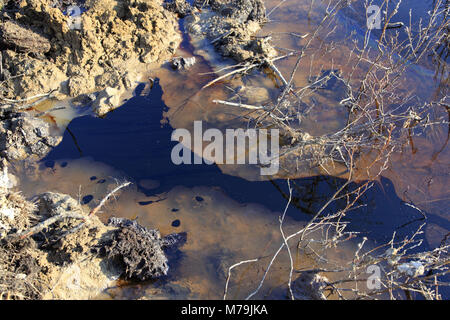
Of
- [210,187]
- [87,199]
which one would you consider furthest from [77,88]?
[210,187]

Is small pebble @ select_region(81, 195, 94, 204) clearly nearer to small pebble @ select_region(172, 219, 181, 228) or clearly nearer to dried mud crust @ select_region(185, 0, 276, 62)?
small pebble @ select_region(172, 219, 181, 228)

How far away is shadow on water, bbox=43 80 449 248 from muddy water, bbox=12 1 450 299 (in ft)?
0.05

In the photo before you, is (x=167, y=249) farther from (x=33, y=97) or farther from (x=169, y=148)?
(x=33, y=97)

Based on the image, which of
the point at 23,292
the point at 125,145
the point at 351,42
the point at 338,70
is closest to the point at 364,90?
the point at 338,70

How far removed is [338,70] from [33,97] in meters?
4.95

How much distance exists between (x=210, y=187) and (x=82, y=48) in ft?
10.4

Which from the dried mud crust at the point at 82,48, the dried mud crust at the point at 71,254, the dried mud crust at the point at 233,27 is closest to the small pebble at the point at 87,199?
the dried mud crust at the point at 71,254

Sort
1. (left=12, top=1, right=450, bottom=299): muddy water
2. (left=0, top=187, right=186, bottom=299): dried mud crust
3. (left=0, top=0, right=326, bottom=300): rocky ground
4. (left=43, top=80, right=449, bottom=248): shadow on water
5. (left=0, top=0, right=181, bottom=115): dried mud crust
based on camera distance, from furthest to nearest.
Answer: (left=0, top=0, right=181, bottom=115): dried mud crust, (left=43, top=80, right=449, bottom=248): shadow on water, (left=12, top=1, right=450, bottom=299): muddy water, (left=0, top=0, right=326, bottom=300): rocky ground, (left=0, top=187, right=186, bottom=299): dried mud crust

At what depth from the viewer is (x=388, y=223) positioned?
13.6ft

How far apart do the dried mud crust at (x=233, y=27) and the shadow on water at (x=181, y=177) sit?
186cm

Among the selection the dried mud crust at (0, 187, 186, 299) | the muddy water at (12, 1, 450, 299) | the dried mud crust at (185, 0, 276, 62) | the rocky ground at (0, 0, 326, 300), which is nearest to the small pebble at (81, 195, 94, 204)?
the muddy water at (12, 1, 450, 299)

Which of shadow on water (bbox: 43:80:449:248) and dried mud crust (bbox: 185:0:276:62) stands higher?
dried mud crust (bbox: 185:0:276:62)

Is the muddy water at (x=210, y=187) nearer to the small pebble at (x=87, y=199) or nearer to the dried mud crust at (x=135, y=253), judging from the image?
the small pebble at (x=87, y=199)

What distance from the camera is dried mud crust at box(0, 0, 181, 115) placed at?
205 inches
